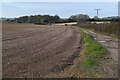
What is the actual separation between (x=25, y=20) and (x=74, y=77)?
17933cm

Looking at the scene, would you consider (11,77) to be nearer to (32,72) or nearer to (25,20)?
(32,72)

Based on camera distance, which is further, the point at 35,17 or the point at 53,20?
the point at 35,17

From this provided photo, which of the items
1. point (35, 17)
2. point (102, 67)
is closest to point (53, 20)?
point (35, 17)

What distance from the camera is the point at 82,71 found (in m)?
9.24

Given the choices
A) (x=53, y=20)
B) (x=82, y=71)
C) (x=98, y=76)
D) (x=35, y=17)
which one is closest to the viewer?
(x=98, y=76)

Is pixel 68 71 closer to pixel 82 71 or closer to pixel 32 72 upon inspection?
pixel 82 71

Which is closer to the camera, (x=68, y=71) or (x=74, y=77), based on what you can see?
(x=74, y=77)

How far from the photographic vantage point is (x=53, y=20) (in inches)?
7264

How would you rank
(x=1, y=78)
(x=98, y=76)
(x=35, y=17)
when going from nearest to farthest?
1. (x=1, y=78)
2. (x=98, y=76)
3. (x=35, y=17)

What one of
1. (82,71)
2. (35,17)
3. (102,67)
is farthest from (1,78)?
(35,17)

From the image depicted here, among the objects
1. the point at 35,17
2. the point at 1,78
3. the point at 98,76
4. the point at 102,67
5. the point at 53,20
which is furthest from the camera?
the point at 35,17

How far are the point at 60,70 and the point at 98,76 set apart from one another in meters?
1.63

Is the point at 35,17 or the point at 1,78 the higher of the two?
the point at 35,17

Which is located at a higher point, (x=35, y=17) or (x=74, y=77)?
(x=35, y=17)
